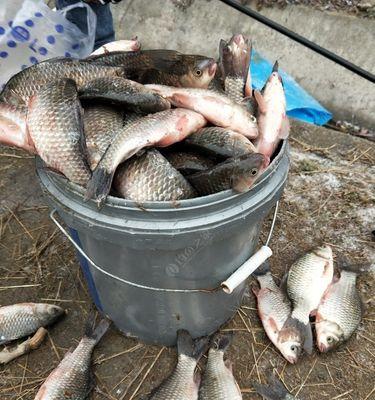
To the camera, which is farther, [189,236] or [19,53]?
[19,53]

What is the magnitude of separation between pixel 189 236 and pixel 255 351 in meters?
1.08

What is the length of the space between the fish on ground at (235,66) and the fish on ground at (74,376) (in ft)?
4.68

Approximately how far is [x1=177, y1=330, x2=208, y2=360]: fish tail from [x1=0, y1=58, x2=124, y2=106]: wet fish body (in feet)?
4.35

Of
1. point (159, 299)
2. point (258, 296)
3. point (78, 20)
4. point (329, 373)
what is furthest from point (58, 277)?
point (78, 20)

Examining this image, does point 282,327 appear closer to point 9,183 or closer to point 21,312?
point 21,312

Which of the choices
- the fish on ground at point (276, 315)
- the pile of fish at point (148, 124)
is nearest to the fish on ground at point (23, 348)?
the pile of fish at point (148, 124)

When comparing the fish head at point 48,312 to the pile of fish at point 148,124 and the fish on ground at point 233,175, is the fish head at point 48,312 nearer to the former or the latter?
the pile of fish at point 148,124

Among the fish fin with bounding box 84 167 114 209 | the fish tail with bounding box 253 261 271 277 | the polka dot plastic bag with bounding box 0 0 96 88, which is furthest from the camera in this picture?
the polka dot plastic bag with bounding box 0 0 96 88

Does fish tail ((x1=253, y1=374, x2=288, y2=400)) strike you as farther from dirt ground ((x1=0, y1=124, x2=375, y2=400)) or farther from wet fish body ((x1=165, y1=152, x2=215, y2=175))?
wet fish body ((x1=165, y1=152, x2=215, y2=175))

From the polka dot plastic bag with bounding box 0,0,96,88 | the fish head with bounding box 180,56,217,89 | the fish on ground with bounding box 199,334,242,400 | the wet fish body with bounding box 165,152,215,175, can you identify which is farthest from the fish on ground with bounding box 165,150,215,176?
the polka dot plastic bag with bounding box 0,0,96,88

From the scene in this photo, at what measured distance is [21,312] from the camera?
2496mm

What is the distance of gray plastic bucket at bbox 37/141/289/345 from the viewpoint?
167 cm

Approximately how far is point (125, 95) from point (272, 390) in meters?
1.56

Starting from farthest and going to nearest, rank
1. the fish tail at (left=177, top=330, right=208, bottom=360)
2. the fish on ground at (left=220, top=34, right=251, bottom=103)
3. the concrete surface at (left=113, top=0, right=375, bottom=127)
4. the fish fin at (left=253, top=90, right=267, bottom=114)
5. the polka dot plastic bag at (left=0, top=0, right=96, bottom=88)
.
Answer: the concrete surface at (left=113, top=0, right=375, bottom=127)
the polka dot plastic bag at (left=0, top=0, right=96, bottom=88)
the fish tail at (left=177, top=330, right=208, bottom=360)
the fish on ground at (left=220, top=34, right=251, bottom=103)
the fish fin at (left=253, top=90, right=267, bottom=114)
